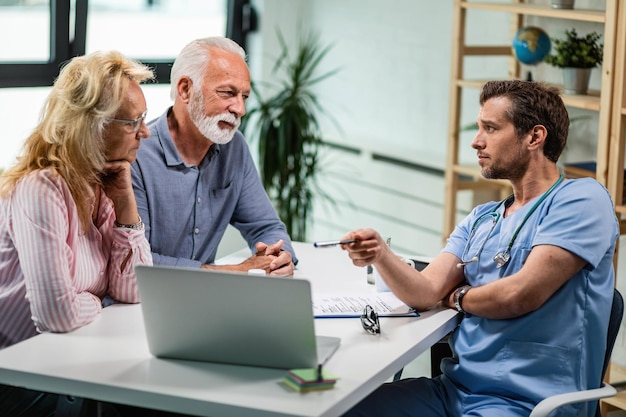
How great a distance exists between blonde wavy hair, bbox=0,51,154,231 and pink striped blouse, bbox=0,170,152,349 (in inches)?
1.8

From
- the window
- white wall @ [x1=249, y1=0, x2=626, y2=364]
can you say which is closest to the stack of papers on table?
white wall @ [x1=249, y1=0, x2=626, y2=364]

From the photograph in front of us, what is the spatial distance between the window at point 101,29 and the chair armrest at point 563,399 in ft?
10.1

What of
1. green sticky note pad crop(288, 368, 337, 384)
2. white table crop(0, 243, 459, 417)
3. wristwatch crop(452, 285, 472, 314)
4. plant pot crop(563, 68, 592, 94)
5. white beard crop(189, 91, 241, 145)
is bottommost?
white table crop(0, 243, 459, 417)

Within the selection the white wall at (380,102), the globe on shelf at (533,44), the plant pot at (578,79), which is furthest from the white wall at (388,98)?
the plant pot at (578,79)

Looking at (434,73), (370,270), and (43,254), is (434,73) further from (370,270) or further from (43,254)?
(43,254)

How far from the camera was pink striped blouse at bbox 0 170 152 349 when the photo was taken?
2.20 metres

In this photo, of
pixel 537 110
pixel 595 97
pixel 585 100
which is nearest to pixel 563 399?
pixel 537 110

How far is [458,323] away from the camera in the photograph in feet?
8.27

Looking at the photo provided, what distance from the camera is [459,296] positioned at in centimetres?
246

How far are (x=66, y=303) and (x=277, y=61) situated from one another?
3299 millimetres

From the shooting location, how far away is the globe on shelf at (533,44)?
3988 mm

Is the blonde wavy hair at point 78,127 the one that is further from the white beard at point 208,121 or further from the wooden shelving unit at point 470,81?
the wooden shelving unit at point 470,81

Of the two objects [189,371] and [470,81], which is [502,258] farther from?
[470,81]

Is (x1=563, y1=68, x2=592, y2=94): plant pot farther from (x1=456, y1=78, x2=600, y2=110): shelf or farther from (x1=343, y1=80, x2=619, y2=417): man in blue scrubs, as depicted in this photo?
(x1=343, y1=80, x2=619, y2=417): man in blue scrubs
